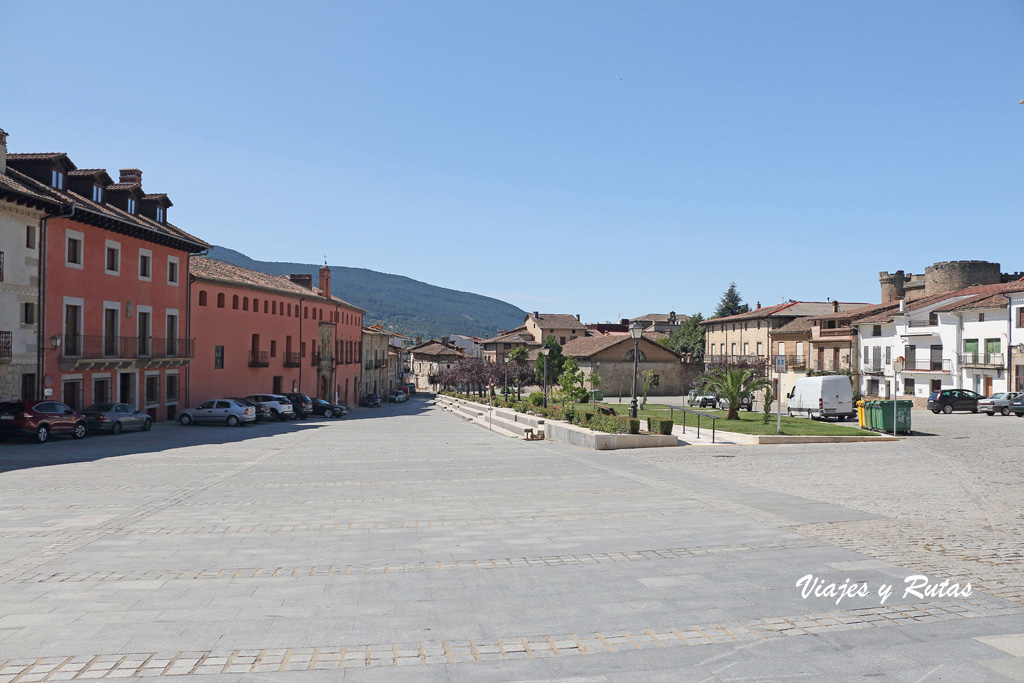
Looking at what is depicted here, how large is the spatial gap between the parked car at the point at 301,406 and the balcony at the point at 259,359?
5.93 m

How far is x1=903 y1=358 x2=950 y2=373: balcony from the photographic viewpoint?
168 feet

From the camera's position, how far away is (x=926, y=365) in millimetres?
52938

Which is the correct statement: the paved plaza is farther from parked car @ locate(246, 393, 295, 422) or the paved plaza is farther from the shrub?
parked car @ locate(246, 393, 295, 422)

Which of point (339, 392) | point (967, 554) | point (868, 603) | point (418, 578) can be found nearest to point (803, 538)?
point (967, 554)

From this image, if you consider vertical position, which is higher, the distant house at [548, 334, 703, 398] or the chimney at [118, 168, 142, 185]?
the chimney at [118, 168, 142, 185]

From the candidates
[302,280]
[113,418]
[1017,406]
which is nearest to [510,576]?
[113,418]

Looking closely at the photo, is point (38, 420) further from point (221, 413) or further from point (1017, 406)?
point (1017, 406)

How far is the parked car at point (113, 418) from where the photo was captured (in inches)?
1104

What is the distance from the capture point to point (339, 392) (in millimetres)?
69438

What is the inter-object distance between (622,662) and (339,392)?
66.2 metres

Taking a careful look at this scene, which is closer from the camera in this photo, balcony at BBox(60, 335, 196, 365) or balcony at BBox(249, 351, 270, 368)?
balcony at BBox(60, 335, 196, 365)

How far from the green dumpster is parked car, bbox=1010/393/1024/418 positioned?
677 inches

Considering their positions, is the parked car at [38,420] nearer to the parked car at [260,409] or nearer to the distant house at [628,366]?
the parked car at [260,409]

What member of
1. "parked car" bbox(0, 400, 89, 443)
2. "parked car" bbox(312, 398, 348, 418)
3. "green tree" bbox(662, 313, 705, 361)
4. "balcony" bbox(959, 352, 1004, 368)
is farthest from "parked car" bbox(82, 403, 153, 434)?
"green tree" bbox(662, 313, 705, 361)
